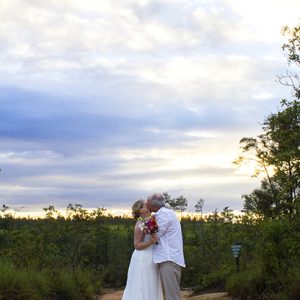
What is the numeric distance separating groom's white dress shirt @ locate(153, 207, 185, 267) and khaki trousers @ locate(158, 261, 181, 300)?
9 cm

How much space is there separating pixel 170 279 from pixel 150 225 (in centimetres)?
87

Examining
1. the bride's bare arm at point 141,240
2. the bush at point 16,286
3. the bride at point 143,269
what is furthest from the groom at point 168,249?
the bush at point 16,286

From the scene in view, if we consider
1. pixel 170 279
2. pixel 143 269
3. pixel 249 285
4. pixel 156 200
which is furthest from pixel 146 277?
pixel 249 285

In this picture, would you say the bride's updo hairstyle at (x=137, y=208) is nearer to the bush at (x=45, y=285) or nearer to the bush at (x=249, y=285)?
the bush at (x=45, y=285)

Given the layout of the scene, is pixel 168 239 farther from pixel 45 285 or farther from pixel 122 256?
pixel 122 256

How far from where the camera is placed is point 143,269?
33.8ft

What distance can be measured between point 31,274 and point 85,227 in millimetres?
8808

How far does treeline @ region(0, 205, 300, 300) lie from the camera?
546 inches

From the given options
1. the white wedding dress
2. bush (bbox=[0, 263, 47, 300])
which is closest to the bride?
the white wedding dress

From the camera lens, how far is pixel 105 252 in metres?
26.6

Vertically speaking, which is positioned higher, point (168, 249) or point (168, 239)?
point (168, 239)

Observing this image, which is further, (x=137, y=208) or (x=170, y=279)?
(x=137, y=208)

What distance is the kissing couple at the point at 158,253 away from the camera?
31.4 ft

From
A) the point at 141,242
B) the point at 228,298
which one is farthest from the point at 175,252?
the point at 228,298
